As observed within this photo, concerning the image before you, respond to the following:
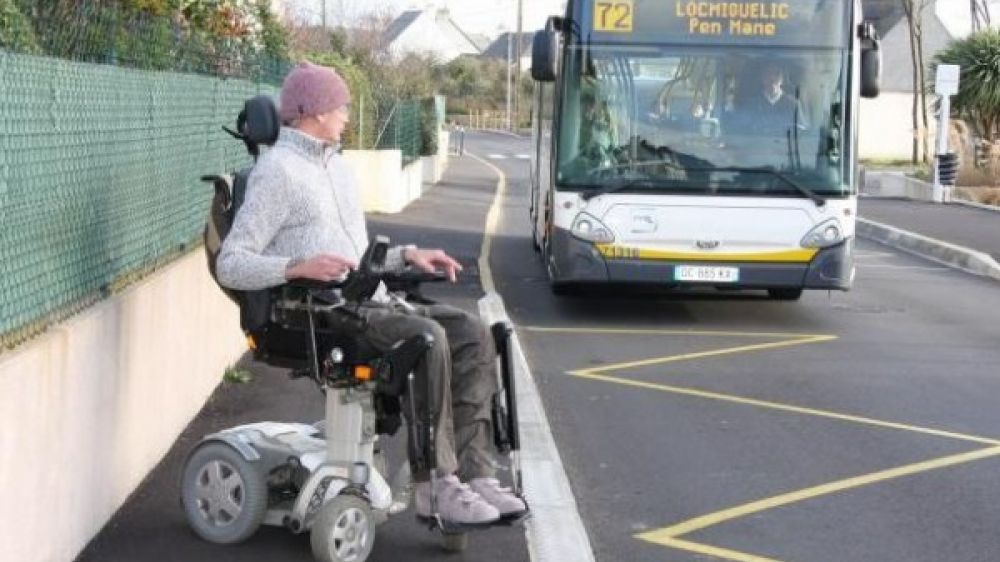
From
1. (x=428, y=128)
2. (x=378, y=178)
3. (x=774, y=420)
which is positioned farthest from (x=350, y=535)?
(x=428, y=128)

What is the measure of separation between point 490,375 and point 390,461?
1835 millimetres

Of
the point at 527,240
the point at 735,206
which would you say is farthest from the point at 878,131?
the point at 735,206

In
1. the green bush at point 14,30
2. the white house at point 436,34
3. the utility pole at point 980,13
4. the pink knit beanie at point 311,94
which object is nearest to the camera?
the green bush at point 14,30

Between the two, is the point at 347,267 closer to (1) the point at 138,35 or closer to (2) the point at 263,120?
(2) the point at 263,120

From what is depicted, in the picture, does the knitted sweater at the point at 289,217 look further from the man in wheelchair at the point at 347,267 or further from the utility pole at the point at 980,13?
the utility pole at the point at 980,13

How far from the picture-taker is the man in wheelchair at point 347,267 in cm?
552

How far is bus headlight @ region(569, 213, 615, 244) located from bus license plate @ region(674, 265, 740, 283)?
0.62m

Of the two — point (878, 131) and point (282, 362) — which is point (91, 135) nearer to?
point (282, 362)

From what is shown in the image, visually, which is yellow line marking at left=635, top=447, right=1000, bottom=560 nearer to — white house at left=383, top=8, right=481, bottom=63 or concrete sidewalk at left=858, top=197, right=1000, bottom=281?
concrete sidewalk at left=858, top=197, right=1000, bottom=281

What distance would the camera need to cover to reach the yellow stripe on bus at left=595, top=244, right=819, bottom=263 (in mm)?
12609

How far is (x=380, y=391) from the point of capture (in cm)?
562

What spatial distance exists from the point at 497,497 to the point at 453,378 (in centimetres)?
46

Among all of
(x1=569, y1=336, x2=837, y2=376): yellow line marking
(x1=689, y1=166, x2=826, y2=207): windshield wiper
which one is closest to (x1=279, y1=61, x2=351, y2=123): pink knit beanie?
(x1=569, y1=336, x2=837, y2=376): yellow line marking

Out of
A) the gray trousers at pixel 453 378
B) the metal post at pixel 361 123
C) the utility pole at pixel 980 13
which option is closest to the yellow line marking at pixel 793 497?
the gray trousers at pixel 453 378
